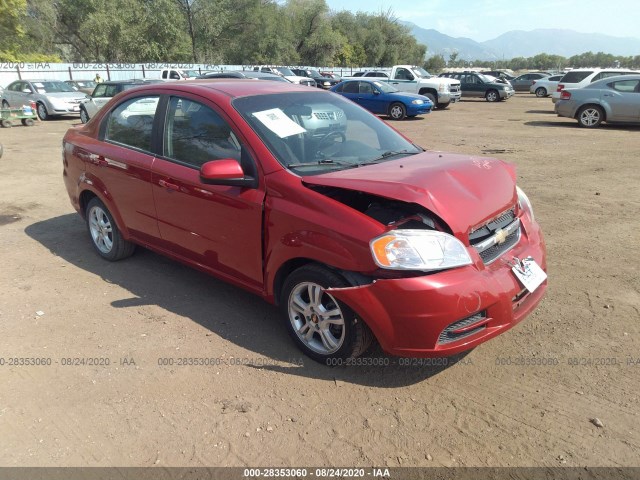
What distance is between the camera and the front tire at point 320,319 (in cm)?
304

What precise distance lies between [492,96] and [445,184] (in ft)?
89.8

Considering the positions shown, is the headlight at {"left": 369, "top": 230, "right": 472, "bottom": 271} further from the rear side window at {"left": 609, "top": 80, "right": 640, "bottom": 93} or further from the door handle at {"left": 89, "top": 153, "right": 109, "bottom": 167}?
the rear side window at {"left": 609, "top": 80, "right": 640, "bottom": 93}

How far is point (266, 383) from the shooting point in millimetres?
3156

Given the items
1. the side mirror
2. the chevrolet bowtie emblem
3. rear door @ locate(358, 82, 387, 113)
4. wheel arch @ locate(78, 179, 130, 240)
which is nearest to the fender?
wheel arch @ locate(78, 179, 130, 240)

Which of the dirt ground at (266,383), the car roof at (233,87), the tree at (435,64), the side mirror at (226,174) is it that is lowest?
the dirt ground at (266,383)

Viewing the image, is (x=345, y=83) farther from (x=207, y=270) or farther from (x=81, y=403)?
(x=81, y=403)

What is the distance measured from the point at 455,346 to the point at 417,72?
2353 cm

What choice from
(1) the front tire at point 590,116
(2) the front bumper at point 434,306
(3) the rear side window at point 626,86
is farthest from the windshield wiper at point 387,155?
(1) the front tire at point 590,116

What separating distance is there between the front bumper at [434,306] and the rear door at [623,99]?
14578 mm

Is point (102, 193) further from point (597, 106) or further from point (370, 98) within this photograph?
point (370, 98)

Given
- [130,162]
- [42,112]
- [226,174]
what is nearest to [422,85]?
[42,112]

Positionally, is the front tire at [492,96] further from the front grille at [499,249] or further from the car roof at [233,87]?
the front grille at [499,249]

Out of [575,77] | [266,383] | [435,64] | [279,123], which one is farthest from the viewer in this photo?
[435,64]

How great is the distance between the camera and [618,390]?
3.03 m
